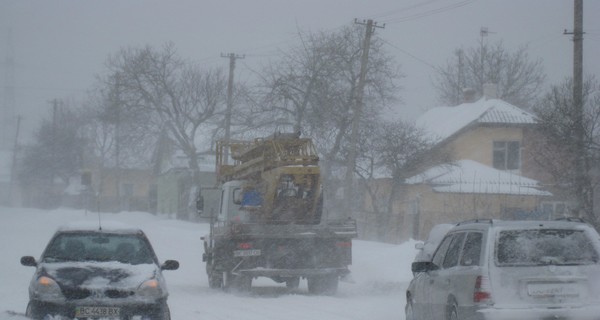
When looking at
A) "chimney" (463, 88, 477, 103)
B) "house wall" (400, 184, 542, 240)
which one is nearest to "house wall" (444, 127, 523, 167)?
"house wall" (400, 184, 542, 240)

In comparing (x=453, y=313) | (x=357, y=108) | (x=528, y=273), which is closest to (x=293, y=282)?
(x=453, y=313)

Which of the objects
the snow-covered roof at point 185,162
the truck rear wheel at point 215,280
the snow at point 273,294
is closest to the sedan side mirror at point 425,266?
the snow at point 273,294

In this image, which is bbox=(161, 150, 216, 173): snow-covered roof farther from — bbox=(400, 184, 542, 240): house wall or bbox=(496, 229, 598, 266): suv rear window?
bbox=(496, 229, 598, 266): suv rear window

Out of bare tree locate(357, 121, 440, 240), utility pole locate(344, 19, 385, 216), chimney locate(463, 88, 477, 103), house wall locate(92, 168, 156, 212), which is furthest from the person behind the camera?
house wall locate(92, 168, 156, 212)

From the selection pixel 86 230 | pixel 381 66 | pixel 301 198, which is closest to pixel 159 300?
pixel 86 230

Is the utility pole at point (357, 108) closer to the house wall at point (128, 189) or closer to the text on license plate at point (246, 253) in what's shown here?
the text on license plate at point (246, 253)

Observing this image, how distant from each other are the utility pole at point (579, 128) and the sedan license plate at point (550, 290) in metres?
13.4

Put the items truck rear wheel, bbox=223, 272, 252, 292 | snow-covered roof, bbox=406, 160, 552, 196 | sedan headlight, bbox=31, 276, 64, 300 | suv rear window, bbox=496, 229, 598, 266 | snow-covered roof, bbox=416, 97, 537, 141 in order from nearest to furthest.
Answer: suv rear window, bbox=496, 229, 598, 266
sedan headlight, bbox=31, 276, 64, 300
truck rear wheel, bbox=223, 272, 252, 292
snow-covered roof, bbox=406, 160, 552, 196
snow-covered roof, bbox=416, 97, 537, 141

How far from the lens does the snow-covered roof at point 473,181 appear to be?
4122 cm

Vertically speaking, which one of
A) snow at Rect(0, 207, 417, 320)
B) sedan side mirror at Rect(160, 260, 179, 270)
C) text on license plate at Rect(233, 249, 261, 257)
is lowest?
snow at Rect(0, 207, 417, 320)

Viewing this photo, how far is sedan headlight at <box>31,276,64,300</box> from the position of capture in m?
10.4

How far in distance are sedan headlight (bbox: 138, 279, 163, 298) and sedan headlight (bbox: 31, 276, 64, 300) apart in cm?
93

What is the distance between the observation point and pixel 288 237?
18578 mm

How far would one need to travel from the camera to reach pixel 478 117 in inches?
1806
